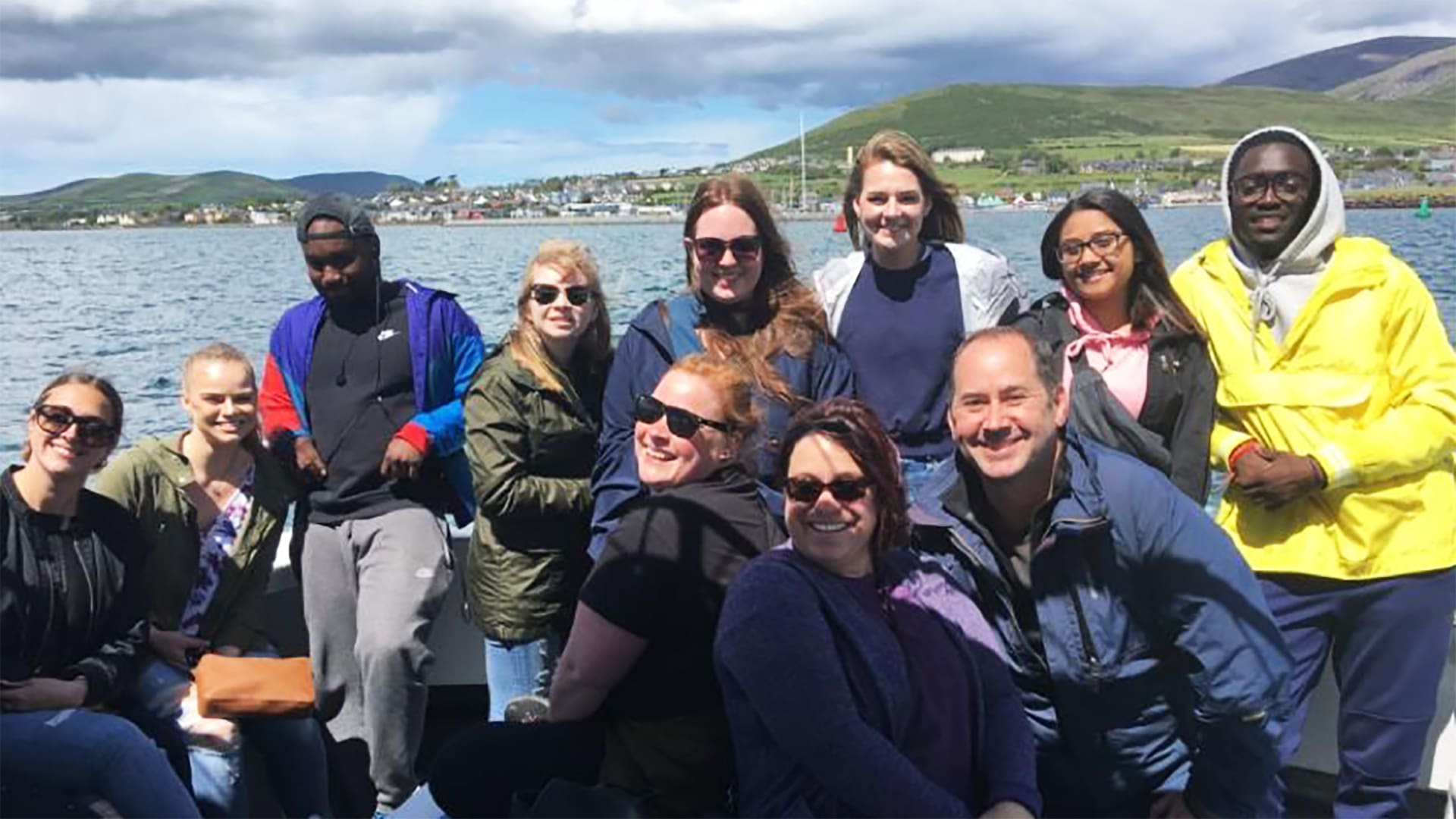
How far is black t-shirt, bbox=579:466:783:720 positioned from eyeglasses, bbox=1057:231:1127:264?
3.80 ft

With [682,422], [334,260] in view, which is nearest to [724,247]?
[682,422]

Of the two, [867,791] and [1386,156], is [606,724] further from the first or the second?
[1386,156]

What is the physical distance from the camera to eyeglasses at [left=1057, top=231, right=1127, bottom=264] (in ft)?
9.59

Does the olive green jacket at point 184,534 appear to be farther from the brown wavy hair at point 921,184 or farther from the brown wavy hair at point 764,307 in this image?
the brown wavy hair at point 921,184

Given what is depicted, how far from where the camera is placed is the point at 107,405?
2.78m

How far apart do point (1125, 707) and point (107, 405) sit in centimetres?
231

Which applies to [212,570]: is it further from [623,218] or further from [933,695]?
[623,218]

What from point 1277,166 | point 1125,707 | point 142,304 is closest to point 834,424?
point 1125,707

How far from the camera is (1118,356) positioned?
2930 mm

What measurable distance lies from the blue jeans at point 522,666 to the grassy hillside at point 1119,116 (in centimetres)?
8647

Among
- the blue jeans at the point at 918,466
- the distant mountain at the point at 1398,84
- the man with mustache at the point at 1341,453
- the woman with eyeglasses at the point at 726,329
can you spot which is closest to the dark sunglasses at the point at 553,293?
the woman with eyeglasses at the point at 726,329

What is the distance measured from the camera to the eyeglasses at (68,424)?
8.88ft

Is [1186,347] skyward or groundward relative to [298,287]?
skyward

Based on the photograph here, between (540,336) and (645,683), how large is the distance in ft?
4.16
